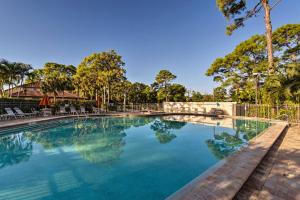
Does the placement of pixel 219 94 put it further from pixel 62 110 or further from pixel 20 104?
pixel 20 104

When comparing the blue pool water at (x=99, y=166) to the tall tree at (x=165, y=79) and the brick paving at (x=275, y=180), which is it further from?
the tall tree at (x=165, y=79)

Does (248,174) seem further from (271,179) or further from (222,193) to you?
(222,193)

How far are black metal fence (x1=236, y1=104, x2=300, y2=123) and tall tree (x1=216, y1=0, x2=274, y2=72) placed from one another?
3.77 meters

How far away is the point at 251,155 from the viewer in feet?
14.9

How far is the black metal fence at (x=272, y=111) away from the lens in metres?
11.7

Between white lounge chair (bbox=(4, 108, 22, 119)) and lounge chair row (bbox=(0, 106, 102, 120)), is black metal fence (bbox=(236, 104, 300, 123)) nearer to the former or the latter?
lounge chair row (bbox=(0, 106, 102, 120))

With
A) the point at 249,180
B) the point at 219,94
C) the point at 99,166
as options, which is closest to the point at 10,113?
the point at 99,166

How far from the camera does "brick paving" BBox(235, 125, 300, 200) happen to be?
279 cm

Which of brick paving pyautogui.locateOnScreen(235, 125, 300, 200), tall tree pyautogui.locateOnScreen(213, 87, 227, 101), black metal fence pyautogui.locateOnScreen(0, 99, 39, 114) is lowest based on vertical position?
brick paving pyautogui.locateOnScreen(235, 125, 300, 200)

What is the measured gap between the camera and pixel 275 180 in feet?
10.7

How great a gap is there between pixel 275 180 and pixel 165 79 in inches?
1102

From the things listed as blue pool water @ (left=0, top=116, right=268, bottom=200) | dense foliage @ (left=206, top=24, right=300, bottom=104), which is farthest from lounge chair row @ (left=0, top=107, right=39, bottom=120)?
dense foliage @ (left=206, top=24, right=300, bottom=104)

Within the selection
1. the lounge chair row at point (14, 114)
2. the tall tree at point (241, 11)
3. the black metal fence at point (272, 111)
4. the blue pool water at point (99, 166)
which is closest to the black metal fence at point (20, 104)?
the lounge chair row at point (14, 114)

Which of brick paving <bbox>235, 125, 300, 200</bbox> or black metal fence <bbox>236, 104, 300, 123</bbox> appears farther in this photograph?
black metal fence <bbox>236, 104, 300, 123</bbox>
